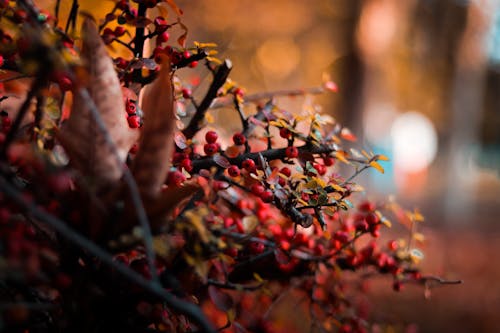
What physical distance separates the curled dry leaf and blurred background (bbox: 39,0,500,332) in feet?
1.95

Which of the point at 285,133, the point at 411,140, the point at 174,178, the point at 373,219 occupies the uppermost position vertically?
the point at 285,133

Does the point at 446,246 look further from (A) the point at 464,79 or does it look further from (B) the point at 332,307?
(B) the point at 332,307

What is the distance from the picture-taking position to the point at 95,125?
2.77ft

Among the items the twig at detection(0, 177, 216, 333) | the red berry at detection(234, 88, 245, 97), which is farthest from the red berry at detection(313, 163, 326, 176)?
the twig at detection(0, 177, 216, 333)

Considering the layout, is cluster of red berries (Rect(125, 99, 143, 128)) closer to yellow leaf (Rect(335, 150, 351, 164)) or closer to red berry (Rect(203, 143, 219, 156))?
red berry (Rect(203, 143, 219, 156))

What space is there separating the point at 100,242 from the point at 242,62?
10.0 meters

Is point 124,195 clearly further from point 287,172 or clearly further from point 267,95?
point 267,95

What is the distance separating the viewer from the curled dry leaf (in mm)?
839

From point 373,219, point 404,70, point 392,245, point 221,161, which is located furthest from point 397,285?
point 404,70

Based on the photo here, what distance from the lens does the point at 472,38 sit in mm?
10156

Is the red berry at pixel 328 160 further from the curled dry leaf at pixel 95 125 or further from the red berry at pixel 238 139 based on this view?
the curled dry leaf at pixel 95 125

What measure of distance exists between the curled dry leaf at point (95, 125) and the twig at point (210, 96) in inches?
15.7

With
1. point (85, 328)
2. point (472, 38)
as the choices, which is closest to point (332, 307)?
point (85, 328)

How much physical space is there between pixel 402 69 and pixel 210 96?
651 inches
